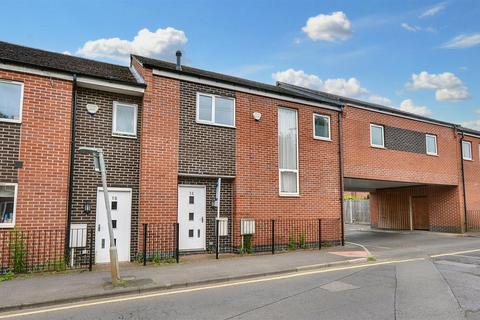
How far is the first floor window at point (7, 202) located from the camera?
973cm

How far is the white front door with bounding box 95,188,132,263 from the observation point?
11188mm

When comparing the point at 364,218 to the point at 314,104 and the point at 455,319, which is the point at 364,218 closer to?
the point at 314,104

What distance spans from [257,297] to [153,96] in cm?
705

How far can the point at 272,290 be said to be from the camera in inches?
307

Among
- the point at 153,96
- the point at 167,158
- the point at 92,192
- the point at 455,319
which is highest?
the point at 153,96

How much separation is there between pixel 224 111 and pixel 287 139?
8.86ft

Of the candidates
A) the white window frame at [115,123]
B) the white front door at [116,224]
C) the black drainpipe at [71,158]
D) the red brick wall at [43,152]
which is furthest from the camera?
the white window frame at [115,123]

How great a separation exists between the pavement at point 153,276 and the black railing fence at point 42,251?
0.68 metres

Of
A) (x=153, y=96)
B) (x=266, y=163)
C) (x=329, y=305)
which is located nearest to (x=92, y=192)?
(x=153, y=96)

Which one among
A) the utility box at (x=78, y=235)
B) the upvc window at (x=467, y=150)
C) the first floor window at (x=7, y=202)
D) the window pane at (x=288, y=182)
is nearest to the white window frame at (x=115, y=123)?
the utility box at (x=78, y=235)

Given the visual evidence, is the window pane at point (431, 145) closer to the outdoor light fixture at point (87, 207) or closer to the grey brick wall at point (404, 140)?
the grey brick wall at point (404, 140)

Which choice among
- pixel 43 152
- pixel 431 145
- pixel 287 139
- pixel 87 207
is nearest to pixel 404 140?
pixel 431 145

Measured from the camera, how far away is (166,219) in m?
11.7

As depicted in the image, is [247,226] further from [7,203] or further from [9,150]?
[9,150]
